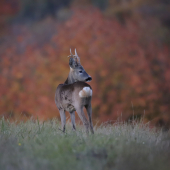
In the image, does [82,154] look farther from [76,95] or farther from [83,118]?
[76,95]

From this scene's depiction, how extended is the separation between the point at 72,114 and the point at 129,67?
19.0 feet

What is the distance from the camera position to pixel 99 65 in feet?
34.9

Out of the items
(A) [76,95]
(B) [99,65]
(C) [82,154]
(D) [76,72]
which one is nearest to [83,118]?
(A) [76,95]

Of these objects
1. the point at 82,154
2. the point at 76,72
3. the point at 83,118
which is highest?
the point at 76,72

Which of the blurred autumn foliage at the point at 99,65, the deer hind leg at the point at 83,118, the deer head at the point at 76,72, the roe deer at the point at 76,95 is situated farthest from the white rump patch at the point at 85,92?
the blurred autumn foliage at the point at 99,65

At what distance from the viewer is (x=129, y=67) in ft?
34.8

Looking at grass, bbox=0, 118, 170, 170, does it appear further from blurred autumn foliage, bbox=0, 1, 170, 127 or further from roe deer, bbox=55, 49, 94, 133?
blurred autumn foliage, bbox=0, 1, 170, 127

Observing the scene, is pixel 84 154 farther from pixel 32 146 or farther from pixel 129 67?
pixel 129 67

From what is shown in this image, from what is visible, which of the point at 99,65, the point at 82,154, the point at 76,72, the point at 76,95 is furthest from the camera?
the point at 99,65

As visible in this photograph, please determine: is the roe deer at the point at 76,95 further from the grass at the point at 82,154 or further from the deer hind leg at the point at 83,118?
the grass at the point at 82,154

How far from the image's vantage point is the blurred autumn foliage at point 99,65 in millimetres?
10320

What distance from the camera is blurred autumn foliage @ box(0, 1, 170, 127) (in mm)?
10320

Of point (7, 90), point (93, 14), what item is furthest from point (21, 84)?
point (93, 14)

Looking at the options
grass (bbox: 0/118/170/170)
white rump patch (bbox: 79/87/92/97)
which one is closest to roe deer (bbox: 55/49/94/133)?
white rump patch (bbox: 79/87/92/97)
